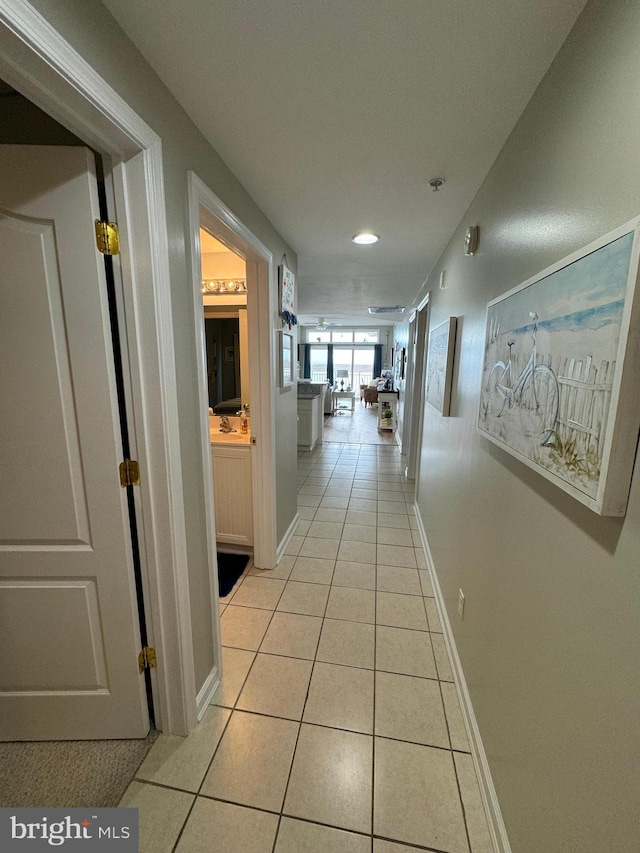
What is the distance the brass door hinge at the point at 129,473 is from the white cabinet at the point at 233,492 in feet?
4.19

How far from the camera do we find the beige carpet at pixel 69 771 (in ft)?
3.85

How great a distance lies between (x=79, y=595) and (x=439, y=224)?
271cm

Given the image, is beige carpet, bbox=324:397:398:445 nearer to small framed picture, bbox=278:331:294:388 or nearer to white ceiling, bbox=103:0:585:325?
A: small framed picture, bbox=278:331:294:388

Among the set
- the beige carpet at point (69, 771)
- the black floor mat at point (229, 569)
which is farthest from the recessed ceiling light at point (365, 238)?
the beige carpet at point (69, 771)

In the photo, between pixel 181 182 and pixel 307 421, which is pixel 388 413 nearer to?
pixel 307 421

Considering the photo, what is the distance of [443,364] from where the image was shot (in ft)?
7.29

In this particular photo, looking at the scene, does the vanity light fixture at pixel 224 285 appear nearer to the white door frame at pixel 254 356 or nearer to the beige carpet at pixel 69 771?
the white door frame at pixel 254 356

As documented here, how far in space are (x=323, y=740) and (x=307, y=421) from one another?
4366mm

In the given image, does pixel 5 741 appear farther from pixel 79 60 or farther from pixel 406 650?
pixel 79 60

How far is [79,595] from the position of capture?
4.04 ft

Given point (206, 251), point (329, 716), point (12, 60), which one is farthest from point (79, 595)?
point (206, 251)

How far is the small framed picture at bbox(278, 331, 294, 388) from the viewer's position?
245 centimetres

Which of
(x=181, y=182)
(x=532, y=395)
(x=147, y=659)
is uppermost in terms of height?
(x=181, y=182)

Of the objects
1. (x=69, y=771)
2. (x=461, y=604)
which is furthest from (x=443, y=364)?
(x=69, y=771)
